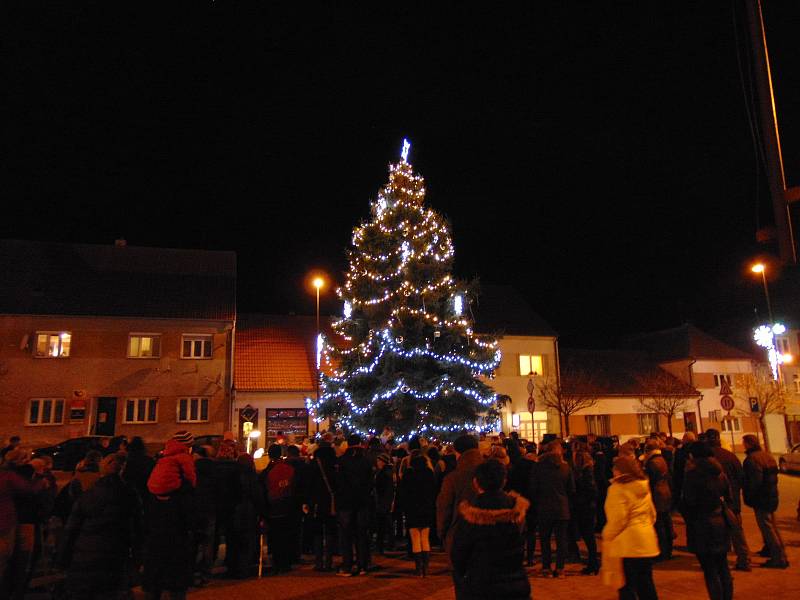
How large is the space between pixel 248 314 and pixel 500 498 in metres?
34.1

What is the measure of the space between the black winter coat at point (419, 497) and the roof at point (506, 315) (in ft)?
92.7

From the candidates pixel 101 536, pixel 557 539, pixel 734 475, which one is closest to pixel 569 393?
pixel 734 475

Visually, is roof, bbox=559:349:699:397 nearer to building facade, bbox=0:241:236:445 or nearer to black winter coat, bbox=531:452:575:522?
building facade, bbox=0:241:236:445

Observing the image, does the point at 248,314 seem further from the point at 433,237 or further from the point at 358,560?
the point at 358,560

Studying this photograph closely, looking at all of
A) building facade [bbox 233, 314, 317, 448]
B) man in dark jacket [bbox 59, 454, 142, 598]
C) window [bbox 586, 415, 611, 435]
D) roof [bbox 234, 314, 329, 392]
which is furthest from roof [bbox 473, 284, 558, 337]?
man in dark jacket [bbox 59, 454, 142, 598]

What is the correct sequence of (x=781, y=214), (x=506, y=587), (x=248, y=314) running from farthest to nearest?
(x=248, y=314)
(x=781, y=214)
(x=506, y=587)

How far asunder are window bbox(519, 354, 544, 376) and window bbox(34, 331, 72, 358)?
24.6 meters

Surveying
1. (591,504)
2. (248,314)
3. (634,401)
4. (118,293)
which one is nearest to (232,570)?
(591,504)

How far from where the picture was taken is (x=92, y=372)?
29.4m

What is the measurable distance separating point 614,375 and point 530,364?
23.7 feet

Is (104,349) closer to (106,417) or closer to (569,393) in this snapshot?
(106,417)

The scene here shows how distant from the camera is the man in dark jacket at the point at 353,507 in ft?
31.8

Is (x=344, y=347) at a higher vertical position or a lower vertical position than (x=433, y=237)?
lower

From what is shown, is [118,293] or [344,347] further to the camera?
[118,293]
